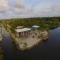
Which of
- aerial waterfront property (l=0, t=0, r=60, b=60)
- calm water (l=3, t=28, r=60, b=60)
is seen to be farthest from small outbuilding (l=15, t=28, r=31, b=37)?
calm water (l=3, t=28, r=60, b=60)

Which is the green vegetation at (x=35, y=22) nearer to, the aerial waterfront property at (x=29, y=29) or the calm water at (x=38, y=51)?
the aerial waterfront property at (x=29, y=29)

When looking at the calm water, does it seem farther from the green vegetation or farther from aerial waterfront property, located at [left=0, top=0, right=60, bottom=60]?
the green vegetation

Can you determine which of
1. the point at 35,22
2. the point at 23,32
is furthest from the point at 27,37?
the point at 35,22

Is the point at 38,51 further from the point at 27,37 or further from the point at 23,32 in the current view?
the point at 23,32

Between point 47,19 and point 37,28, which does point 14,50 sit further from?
point 47,19

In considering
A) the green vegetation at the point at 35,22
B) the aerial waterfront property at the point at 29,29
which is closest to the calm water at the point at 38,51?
the aerial waterfront property at the point at 29,29

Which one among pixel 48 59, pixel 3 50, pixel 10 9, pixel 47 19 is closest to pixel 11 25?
pixel 10 9
